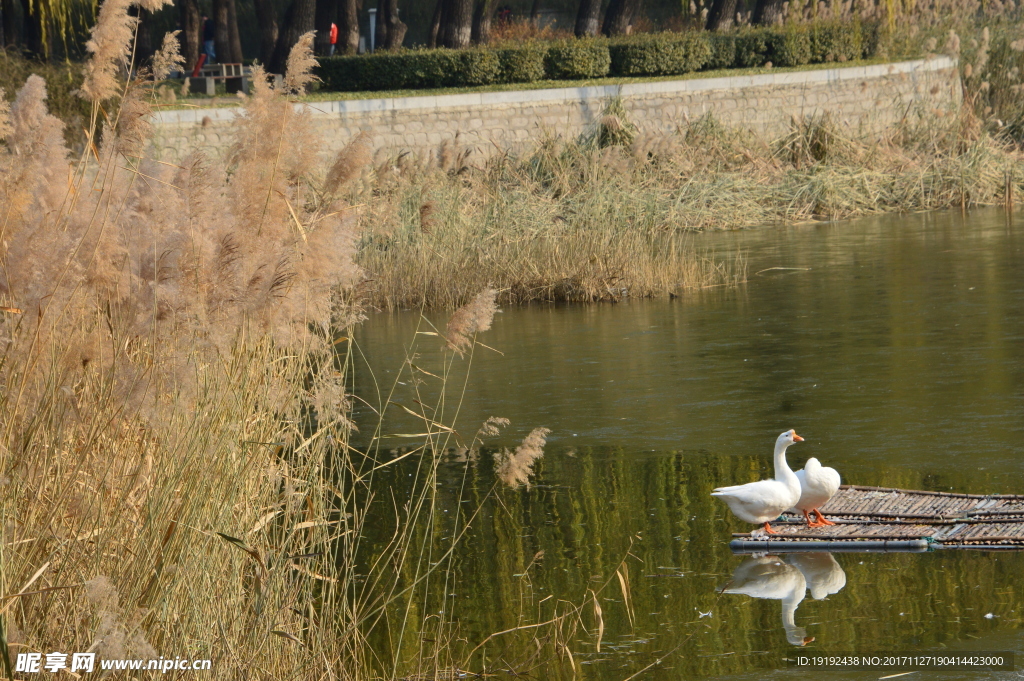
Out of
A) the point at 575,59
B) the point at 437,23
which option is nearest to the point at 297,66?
the point at 575,59

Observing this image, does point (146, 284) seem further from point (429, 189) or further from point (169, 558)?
point (429, 189)

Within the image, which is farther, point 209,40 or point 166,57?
point 209,40

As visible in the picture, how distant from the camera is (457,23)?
26.4 metres

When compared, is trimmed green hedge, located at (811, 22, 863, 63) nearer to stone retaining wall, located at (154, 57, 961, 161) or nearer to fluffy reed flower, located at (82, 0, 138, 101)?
stone retaining wall, located at (154, 57, 961, 161)

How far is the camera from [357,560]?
19.1 feet

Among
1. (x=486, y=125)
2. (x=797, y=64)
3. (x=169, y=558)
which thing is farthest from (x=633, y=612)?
(x=797, y=64)

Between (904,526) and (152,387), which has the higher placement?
(152,387)

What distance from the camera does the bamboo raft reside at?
18.0 ft

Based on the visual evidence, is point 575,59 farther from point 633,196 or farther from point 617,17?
point 633,196

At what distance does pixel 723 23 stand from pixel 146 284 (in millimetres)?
27202

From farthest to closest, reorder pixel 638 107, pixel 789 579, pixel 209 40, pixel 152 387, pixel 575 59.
A: pixel 209 40, pixel 575 59, pixel 638 107, pixel 789 579, pixel 152 387

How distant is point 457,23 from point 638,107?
213 inches

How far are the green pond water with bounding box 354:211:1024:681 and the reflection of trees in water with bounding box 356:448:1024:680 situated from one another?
0.04 feet

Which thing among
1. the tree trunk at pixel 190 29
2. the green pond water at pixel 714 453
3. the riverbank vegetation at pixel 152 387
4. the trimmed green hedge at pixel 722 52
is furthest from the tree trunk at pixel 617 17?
the riverbank vegetation at pixel 152 387
